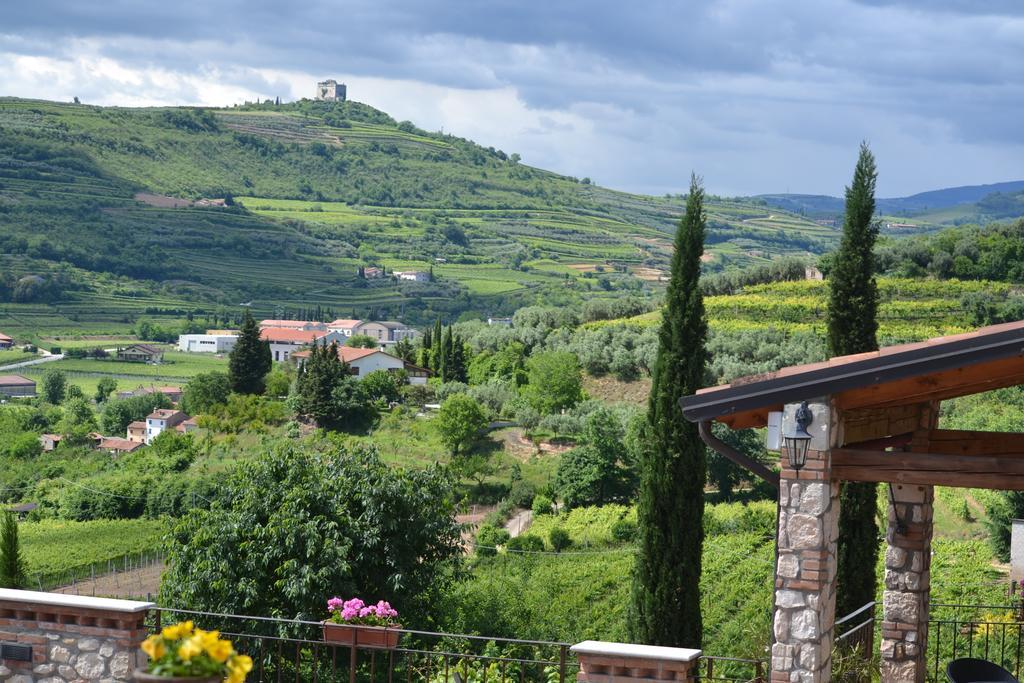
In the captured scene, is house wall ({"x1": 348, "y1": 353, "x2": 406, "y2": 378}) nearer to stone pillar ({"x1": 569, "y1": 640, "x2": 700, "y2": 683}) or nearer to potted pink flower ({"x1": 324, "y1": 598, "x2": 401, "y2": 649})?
potted pink flower ({"x1": 324, "y1": 598, "x2": 401, "y2": 649})

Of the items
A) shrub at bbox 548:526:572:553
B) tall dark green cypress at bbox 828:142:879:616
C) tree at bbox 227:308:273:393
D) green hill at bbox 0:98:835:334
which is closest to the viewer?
tall dark green cypress at bbox 828:142:879:616

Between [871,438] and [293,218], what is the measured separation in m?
151

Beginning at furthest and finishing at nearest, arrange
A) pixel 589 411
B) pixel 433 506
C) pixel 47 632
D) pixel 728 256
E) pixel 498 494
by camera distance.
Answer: pixel 728 256
pixel 589 411
pixel 498 494
pixel 433 506
pixel 47 632

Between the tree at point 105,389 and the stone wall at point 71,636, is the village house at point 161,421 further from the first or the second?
the stone wall at point 71,636

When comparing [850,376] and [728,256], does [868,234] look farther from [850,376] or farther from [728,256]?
[728,256]

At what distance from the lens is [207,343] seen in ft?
333

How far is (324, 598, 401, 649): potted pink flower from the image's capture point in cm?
755

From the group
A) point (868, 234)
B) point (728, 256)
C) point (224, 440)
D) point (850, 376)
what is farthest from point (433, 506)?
point (728, 256)

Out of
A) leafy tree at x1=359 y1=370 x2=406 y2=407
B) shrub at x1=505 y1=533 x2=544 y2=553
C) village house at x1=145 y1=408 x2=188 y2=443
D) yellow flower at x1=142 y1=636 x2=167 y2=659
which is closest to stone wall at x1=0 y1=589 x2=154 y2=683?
yellow flower at x1=142 y1=636 x2=167 y2=659

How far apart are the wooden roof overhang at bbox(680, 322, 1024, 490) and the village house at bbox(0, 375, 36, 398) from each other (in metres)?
81.0

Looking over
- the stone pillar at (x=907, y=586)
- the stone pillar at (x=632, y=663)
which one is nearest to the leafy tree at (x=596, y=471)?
the stone pillar at (x=907, y=586)

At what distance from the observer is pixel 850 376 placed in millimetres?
6121

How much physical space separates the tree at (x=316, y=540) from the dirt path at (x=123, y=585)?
1512 centimetres

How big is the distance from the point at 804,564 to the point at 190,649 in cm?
343
